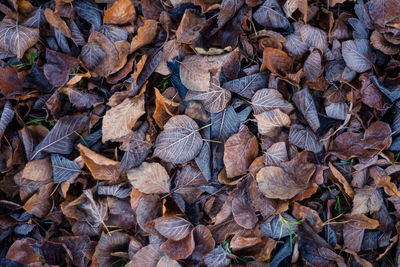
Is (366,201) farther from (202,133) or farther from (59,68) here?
(59,68)

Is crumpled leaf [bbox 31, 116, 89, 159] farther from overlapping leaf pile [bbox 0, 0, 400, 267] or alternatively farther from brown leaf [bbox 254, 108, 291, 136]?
brown leaf [bbox 254, 108, 291, 136]

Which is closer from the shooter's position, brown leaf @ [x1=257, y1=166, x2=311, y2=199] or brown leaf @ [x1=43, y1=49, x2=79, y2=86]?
brown leaf @ [x1=257, y1=166, x2=311, y2=199]

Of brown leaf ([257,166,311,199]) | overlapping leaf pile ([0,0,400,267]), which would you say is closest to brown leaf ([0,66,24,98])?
overlapping leaf pile ([0,0,400,267])

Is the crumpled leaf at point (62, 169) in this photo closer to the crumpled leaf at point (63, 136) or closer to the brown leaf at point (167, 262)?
the crumpled leaf at point (63, 136)

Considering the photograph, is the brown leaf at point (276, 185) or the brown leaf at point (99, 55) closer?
the brown leaf at point (276, 185)

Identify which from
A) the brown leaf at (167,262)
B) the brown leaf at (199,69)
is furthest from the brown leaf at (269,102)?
the brown leaf at (167,262)

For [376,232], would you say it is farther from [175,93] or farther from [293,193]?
[175,93]
